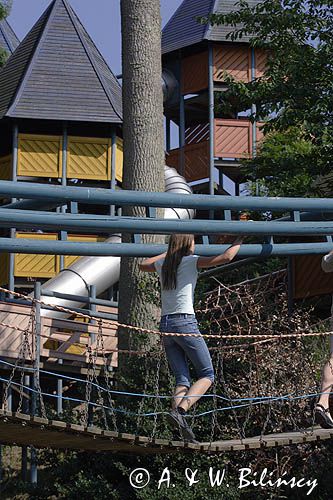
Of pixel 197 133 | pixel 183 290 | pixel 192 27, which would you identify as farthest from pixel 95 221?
pixel 197 133

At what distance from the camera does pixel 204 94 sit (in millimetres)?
27969

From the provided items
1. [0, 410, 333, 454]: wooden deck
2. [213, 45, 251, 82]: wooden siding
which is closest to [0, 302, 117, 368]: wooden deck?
[0, 410, 333, 454]: wooden deck

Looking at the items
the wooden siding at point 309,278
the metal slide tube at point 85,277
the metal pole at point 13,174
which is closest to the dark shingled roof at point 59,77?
the metal pole at point 13,174

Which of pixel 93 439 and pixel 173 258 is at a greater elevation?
pixel 173 258

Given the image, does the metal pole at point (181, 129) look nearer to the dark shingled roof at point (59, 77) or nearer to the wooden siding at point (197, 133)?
the wooden siding at point (197, 133)

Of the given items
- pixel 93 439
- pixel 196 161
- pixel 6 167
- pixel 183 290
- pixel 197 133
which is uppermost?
pixel 197 133

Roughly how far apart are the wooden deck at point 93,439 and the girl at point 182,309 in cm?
24

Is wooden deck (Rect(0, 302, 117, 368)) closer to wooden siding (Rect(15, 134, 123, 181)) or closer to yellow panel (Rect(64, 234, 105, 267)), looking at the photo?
yellow panel (Rect(64, 234, 105, 267))

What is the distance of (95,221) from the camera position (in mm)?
8109

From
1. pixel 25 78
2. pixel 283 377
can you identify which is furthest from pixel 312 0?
pixel 25 78

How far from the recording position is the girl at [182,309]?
7.48 metres

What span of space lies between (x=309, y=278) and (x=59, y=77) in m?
9.42

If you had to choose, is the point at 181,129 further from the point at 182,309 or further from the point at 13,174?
the point at 182,309

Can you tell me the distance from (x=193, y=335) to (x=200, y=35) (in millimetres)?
20550
